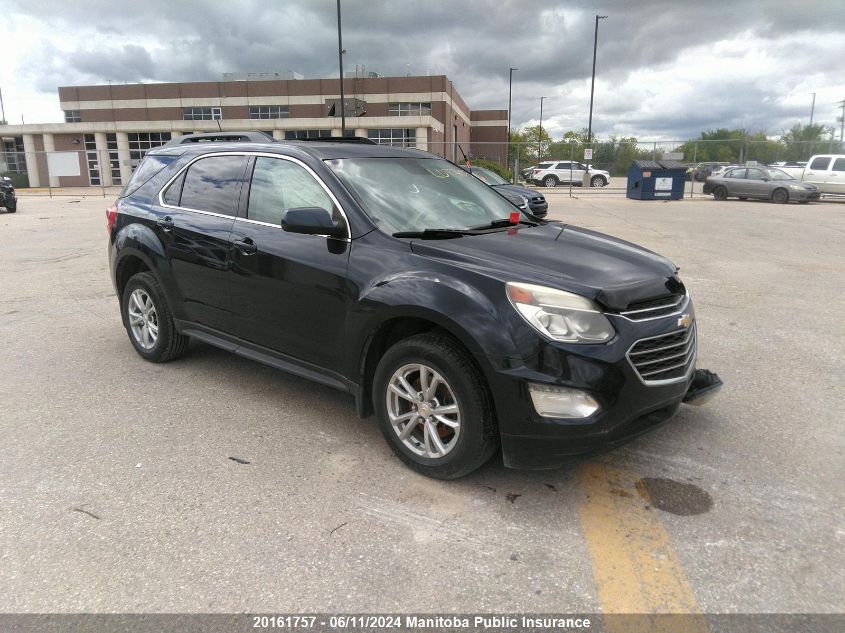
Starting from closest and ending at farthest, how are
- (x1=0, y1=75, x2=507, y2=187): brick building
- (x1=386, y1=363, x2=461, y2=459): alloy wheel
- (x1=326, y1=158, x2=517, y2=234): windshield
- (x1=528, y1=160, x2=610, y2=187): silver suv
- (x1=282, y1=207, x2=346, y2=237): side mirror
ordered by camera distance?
(x1=386, y1=363, x2=461, y2=459): alloy wheel, (x1=282, y1=207, x2=346, y2=237): side mirror, (x1=326, y1=158, x2=517, y2=234): windshield, (x1=528, y1=160, x2=610, y2=187): silver suv, (x1=0, y1=75, x2=507, y2=187): brick building

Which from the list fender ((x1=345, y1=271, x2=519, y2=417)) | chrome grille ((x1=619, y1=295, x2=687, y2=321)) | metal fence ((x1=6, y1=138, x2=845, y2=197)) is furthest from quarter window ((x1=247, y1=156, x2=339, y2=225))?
metal fence ((x1=6, y1=138, x2=845, y2=197))

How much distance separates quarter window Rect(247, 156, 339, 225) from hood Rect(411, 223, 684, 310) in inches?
33.9

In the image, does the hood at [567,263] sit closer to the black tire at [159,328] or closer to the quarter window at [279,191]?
the quarter window at [279,191]

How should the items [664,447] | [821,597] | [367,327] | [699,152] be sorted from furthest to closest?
[699,152]
[664,447]
[367,327]
[821,597]

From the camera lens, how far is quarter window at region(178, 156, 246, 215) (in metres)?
4.43

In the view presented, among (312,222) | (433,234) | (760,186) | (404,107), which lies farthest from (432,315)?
(404,107)

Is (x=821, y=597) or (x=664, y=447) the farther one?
(x=664, y=447)

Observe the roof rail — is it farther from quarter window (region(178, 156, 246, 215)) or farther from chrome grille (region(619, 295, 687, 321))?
chrome grille (region(619, 295, 687, 321))

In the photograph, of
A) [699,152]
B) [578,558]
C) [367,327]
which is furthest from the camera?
[699,152]

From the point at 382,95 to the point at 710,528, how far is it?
192ft

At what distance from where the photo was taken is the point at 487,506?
3.12 m

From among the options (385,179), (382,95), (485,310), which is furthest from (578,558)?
(382,95)

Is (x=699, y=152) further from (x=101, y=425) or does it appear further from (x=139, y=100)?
(x=139, y=100)

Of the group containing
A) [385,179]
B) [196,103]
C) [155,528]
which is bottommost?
[155,528]
